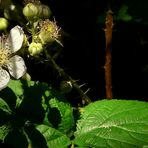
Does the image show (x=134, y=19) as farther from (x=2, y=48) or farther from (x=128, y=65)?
(x=2, y=48)

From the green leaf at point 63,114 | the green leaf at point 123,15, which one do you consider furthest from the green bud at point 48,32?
the green leaf at point 123,15

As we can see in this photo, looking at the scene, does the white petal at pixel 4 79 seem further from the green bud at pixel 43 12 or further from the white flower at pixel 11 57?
the green bud at pixel 43 12

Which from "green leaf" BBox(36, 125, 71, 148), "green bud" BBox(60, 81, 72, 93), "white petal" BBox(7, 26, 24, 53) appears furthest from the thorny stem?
"green leaf" BBox(36, 125, 71, 148)

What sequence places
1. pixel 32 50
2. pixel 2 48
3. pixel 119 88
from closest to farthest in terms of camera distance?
pixel 32 50 < pixel 2 48 < pixel 119 88

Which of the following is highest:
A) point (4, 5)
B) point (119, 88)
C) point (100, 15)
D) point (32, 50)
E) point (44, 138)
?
point (4, 5)

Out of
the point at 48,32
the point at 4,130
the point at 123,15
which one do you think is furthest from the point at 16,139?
the point at 123,15

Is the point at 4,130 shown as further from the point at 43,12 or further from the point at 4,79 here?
the point at 43,12

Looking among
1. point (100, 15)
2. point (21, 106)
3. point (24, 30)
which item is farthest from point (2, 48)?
point (100, 15)

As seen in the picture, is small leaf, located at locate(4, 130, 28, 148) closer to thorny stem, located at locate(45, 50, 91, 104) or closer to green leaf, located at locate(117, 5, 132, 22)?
thorny stem, located at locate(45, 50, 91, 104)
